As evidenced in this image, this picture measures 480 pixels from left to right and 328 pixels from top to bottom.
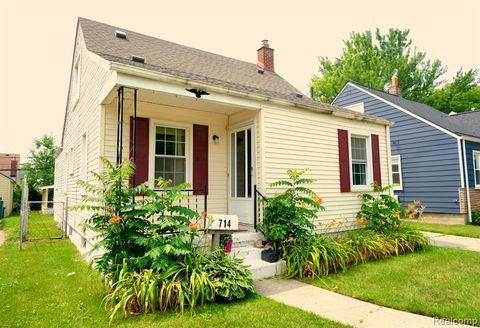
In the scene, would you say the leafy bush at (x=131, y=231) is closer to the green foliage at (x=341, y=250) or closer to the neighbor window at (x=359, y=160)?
the green foliage at (x=341, y=250)

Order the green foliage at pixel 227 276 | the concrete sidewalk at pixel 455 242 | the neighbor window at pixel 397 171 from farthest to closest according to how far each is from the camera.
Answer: the neighbor window at pixel 397 171 < the concrete sidewalk at pixel 455 242 < the green foliage at pixel 227 276

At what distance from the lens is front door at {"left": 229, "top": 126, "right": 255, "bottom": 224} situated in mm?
6457

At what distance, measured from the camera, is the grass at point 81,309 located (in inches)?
124

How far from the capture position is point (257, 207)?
602 centimetres

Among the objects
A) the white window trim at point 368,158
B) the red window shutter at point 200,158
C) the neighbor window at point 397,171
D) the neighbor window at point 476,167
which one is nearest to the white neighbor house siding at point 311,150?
the white window trim at point 368,158

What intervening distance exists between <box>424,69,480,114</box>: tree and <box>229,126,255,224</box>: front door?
23670 millimetres

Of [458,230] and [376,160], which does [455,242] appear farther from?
[376,160]

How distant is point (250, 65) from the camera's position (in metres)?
11.6

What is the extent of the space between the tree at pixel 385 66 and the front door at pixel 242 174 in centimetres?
1975

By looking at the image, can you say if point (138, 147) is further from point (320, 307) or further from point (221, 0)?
point (221, 0)

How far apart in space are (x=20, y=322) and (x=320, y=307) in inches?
141

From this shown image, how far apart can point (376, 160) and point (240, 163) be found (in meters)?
4.31

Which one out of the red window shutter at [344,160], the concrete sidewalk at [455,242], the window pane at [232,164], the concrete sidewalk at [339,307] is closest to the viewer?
the concrete sidewalk at [339,307]

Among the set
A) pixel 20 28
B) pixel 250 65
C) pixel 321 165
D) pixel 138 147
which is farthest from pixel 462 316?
pixel 20 28
